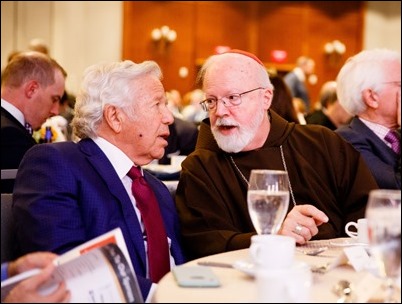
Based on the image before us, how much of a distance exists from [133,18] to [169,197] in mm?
12103

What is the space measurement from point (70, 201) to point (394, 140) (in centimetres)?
194

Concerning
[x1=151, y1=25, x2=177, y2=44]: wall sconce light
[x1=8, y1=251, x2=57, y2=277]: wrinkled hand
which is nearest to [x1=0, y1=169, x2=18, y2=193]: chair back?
[x1=8, y1=251, x2=57, y2=277]: wrinkled hand

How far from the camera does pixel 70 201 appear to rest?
7.20 ft

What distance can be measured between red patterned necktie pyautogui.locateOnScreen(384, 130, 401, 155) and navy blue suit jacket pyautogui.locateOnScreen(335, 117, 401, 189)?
0.13 ft

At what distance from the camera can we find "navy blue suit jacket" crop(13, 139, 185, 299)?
211 centimetres

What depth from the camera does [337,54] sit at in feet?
53.9

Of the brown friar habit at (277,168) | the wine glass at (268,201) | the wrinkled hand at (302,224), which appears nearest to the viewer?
the wine glass at (268,201)

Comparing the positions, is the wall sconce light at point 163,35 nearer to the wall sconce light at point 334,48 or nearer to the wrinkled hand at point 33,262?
the wall sconce light at point 334,48

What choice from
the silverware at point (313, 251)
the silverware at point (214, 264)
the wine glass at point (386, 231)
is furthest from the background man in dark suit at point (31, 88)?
the wine glass at point (386, 231)

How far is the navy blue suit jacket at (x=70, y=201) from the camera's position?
2109 millimetres

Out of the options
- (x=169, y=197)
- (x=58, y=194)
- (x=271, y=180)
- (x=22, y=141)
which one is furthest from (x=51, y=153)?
(x=22, y=141)

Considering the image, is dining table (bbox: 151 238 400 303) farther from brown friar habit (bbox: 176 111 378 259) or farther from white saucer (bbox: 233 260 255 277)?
brown friar habit (bbox: 176 111 378 259)

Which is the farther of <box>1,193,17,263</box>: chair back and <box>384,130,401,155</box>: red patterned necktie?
<box>384,130,401,155</box>: red patterned necktie

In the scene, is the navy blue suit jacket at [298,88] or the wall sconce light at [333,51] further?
the wall sconce light at [333,51]
